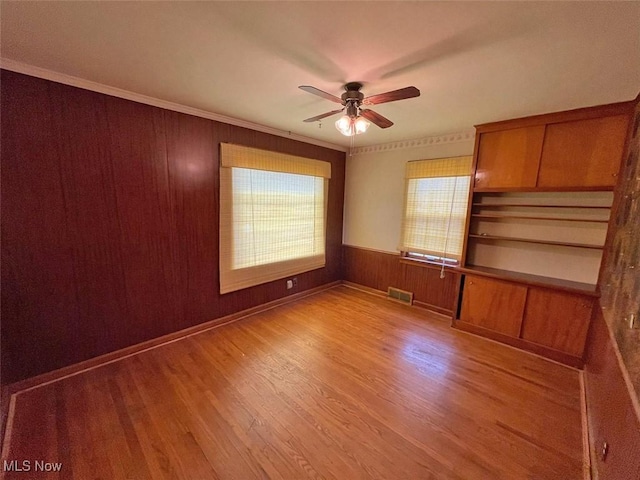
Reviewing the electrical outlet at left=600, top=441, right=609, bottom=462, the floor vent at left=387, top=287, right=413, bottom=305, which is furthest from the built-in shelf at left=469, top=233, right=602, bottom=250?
the electrical outlet at left=600, top=441, right=609, bottom=462

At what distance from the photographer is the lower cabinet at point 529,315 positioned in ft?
8.07

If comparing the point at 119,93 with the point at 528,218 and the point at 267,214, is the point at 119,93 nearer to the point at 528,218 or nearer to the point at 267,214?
the point at 267,214

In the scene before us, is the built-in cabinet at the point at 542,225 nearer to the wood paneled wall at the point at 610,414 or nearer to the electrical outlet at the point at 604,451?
the wood paneled wall at the point at 610,414

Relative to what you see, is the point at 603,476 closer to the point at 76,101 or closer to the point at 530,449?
the point at 530,449

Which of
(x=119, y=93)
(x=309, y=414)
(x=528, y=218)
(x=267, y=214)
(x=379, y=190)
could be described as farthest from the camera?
(x=379, y=190)

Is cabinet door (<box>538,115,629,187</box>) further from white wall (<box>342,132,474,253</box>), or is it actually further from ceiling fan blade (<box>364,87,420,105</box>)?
ceiling fan blade (<box>364,87,420,105</box>)

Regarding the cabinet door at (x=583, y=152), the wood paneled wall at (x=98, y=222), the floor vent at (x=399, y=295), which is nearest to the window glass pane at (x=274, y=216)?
the wood paneled wall at (x=98, y=222)

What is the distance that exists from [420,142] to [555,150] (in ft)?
4.89

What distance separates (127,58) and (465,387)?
3.47 m

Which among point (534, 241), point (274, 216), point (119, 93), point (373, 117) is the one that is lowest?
point (534, 241)

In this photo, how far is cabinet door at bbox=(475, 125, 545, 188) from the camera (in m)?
2.65

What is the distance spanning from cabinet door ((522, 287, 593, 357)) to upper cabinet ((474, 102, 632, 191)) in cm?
105

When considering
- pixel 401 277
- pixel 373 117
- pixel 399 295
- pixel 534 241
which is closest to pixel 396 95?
pixel 373 117

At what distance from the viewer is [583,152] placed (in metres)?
2.40
